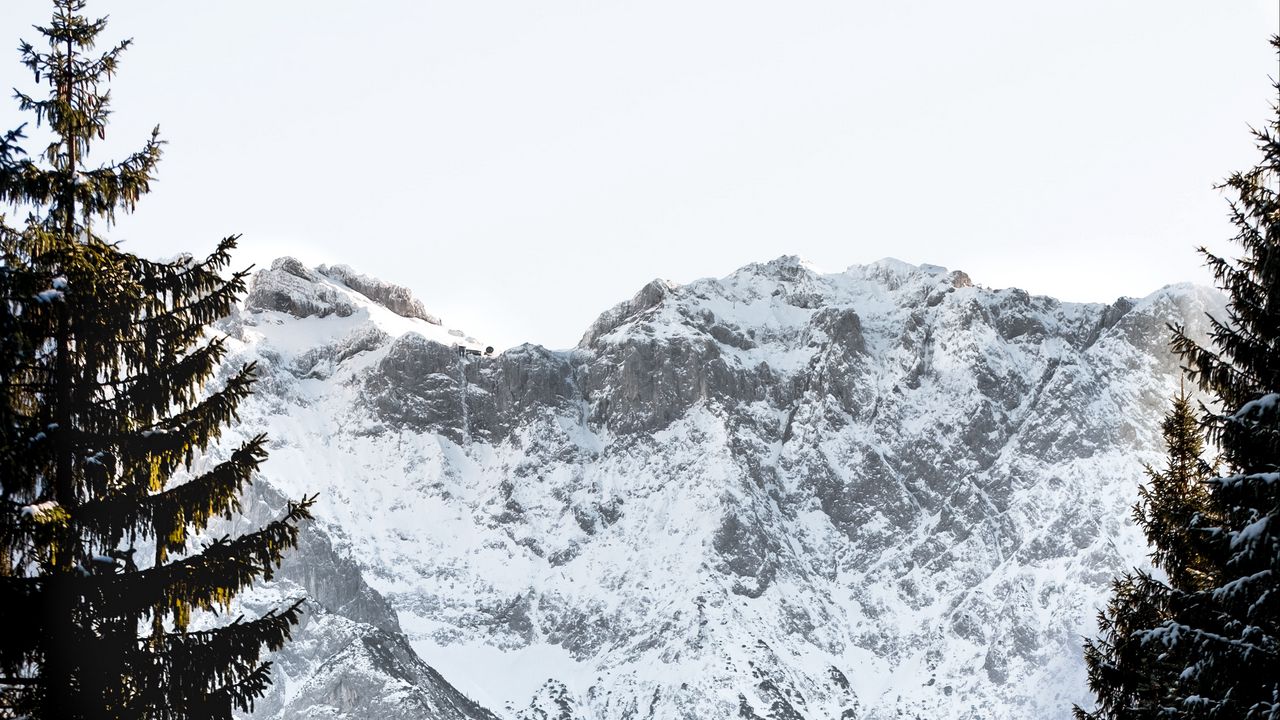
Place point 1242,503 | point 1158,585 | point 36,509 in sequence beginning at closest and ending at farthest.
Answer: point 36,509
point 1242,503
point 1158,585

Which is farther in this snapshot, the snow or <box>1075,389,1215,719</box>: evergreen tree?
<box>1075,389,1215,719</box>: evergreen tree

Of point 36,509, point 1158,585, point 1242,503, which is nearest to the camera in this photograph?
point 36,509

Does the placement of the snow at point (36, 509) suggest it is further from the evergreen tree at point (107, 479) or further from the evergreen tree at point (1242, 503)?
the evergreen tree at point (1242, 503)

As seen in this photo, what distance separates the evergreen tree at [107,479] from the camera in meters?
16.0

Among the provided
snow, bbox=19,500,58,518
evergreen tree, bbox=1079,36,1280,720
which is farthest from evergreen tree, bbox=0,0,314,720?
evergreen tree, bbox=1079,36,1280,720

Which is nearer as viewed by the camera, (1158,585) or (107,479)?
(107,479)

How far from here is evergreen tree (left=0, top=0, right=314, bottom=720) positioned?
16.0 metres

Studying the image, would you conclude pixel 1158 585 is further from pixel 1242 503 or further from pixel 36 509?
pixel 36 509

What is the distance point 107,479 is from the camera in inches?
663

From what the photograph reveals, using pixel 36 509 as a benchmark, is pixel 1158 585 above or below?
below

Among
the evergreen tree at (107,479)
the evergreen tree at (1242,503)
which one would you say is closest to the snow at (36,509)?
the evergreen tree at (107,479)

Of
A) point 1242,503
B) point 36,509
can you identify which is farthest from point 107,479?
point 1242,503

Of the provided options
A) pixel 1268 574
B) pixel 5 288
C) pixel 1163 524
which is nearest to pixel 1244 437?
pixel 1268 574

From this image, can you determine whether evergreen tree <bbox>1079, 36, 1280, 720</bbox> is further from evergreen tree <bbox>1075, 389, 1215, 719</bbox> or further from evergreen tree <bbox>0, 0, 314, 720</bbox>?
evergreen tree <bbox>0, 0, 314, 720</bbox>
